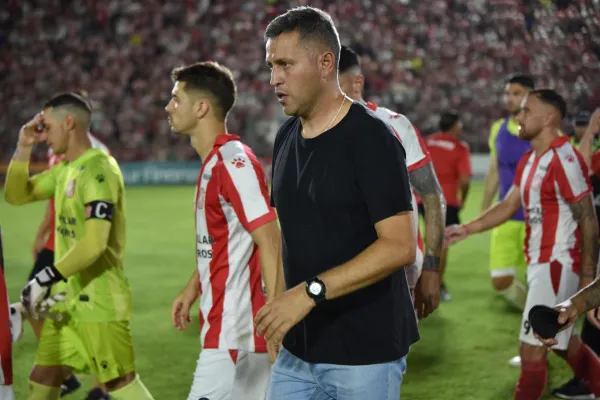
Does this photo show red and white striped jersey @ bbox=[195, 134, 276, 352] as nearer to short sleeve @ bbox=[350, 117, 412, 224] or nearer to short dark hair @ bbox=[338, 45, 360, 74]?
short dark hair @ bbox=[338, 45, 360, 74]

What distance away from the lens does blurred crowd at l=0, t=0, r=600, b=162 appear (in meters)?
27.8

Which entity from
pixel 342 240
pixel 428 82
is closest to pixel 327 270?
pixel 342 240

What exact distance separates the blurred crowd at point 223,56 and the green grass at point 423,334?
38.3 feet

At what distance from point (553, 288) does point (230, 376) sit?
8.76 ft

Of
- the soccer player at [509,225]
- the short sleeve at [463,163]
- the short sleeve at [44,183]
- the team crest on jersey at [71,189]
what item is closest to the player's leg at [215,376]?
the team crest on jersey at [71,189]

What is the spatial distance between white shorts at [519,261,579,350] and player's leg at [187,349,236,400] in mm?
2439

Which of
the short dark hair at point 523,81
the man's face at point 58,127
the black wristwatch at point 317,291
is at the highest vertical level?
the short dark hair at point 523,81

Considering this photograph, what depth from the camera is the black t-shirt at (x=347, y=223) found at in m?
3.06

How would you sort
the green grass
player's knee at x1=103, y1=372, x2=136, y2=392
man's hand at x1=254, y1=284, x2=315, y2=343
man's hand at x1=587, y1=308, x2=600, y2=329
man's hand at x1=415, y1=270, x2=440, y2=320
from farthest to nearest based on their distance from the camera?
1. the green grass
2. player's knee at x1=103, y1=372, x2=136, y2=392
3. man's hand at x1=415, y1=270, x2=440, y2=320
4. man's hand at x1=587, y1=308, x2=600, y2=329
5. man's hand at x1=254, y1=284, x2=315, y2=343

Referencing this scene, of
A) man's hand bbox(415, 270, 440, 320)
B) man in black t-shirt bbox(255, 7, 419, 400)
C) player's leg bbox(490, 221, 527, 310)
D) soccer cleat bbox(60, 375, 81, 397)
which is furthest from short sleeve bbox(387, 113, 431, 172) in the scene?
player's leg bbox(490, 221, 527, 310)

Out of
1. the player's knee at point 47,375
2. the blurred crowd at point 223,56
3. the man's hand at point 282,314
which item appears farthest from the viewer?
the blurred crowd at point 223,56

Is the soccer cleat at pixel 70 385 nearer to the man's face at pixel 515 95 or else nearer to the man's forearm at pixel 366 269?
the man's forearm at pixel 366 269

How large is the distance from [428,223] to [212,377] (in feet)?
5.04

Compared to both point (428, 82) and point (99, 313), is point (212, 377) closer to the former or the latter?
point (99, 313)
